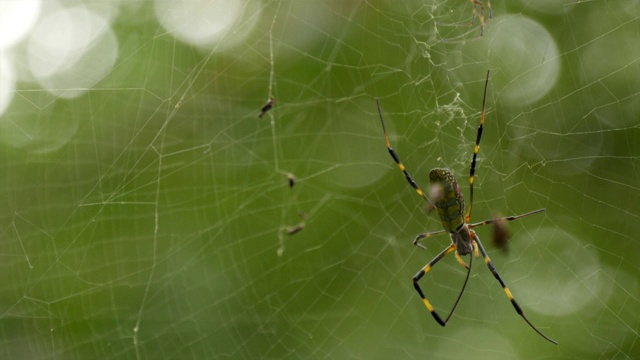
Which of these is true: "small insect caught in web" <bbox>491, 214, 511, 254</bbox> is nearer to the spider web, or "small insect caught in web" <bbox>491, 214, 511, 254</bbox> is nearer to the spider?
the spider

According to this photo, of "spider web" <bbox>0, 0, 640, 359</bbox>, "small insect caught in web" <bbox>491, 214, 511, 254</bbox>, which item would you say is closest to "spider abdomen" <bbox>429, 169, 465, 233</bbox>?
"small insect caught in web" <bbox>491, 214, 511, 254</bbox>

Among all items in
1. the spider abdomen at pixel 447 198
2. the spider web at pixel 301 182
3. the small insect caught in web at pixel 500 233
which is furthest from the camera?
the spider web at pixel 301 182

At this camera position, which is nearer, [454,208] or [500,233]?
[454,208]

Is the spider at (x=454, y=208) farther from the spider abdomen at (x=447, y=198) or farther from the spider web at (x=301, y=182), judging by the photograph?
the spider web at (x=301, y=182)

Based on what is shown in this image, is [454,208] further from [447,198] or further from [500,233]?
[500,233]

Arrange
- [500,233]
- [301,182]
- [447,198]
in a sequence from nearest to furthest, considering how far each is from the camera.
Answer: [447,198] → [500,233] → [301,182]

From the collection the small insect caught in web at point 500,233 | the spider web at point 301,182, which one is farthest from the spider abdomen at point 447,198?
the spider web at point 301,182

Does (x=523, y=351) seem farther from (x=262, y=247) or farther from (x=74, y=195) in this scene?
(x=74, y=195)

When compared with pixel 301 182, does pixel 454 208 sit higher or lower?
higher

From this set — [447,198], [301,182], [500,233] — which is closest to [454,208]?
[447,198]
